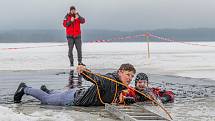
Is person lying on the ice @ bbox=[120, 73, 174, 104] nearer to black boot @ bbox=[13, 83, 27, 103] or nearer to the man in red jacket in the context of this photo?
black boot @ bbox=[13, 83, 27, 103]

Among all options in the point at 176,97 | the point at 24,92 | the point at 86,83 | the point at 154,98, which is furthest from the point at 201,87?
the point at 24,92

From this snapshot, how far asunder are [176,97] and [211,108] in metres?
1.43

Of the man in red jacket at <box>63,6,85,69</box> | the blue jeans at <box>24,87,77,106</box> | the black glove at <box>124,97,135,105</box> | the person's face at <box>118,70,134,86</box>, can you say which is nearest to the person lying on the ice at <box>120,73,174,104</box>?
the black glove at <box>124,97,135,105</box>

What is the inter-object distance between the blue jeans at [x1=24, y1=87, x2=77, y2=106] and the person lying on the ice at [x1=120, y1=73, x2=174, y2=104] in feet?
2.74

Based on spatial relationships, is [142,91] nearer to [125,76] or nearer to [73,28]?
[125,76]

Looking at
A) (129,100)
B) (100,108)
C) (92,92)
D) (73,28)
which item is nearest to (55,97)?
(92,92)

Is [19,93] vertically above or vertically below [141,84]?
below

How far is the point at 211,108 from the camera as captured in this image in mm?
7012

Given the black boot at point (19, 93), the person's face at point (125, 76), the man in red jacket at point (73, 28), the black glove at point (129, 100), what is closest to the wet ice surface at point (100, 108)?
the black boot at point (19, 93)

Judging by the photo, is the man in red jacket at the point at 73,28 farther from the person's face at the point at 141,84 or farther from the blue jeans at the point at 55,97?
the person's face at the point at 141,84

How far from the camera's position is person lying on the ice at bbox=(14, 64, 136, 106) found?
651 centimetres

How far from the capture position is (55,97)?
7344 millimetres

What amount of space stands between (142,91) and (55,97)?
139cm

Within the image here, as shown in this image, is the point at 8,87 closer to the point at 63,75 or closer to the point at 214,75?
the point at 63,75
